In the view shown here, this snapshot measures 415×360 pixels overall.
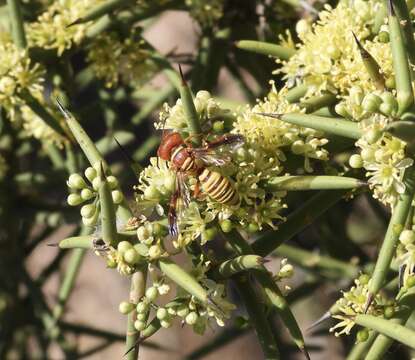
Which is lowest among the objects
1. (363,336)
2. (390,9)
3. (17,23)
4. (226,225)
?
(363,336)

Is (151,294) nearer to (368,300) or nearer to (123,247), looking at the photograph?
(123,247)

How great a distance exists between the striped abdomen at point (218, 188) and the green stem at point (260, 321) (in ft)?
0.35

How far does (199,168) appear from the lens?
0.92 meters

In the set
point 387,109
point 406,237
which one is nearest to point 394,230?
point 406,237

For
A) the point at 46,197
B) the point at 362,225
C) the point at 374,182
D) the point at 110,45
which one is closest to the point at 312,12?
the point at 110,45

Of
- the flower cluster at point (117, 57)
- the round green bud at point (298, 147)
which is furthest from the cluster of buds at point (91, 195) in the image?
the flower cluster at point (117, 57)

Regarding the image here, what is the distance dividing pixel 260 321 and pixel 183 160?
0.70 ft

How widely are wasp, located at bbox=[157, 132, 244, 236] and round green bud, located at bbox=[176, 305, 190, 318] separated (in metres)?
0.08

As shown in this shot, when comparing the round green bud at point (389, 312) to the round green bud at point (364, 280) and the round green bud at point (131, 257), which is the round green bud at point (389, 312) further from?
the round green bud at point (131, 257)

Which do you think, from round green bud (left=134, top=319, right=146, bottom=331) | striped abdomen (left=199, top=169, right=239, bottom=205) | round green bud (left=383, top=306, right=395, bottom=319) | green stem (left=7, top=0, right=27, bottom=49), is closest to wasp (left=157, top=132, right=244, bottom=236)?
striped abdomen (left=199, top=169, right=239, bottom=205)

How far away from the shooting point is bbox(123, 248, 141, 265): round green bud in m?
0.87

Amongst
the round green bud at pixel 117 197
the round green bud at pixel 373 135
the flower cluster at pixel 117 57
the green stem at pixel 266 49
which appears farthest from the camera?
the flower cluster at pixel 117 57

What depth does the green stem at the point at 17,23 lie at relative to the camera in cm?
121

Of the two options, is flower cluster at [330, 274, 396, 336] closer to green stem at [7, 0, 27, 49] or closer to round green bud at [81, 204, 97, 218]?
round green bud at [81, 204, 97, 218]
